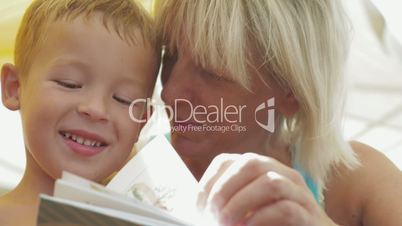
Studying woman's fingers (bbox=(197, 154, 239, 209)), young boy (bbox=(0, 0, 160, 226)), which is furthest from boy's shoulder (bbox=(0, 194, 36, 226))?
woman's fingers (bbox=(197, 154, 239, 209))

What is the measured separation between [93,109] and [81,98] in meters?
0.04

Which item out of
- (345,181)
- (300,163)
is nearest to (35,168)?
(300,163)

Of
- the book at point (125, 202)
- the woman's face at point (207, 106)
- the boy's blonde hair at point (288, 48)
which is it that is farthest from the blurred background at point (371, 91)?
the book at point (125, 202)

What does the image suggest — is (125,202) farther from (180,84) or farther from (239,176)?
(180,84)

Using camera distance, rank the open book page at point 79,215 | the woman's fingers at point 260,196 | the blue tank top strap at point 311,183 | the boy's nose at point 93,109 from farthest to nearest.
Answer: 1. the blue tank top strap at point 311,183
2. the boy's nose at point 93,109
3. the woman's fingers at point 260,196
4. the open book page at point 79,215

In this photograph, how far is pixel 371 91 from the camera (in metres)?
2.06

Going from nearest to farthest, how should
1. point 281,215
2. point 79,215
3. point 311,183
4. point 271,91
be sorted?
point 79,215
point 281,215
point 271,91
point 311,183

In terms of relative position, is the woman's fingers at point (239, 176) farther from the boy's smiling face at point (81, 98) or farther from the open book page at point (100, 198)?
the boy's smiling face at point (81, 98)

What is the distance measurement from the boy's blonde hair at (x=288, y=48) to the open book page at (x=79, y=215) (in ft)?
1.99

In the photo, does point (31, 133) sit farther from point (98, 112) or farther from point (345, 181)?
point (345, 181)

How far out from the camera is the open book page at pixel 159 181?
903 mm

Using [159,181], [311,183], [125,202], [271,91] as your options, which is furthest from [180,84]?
[125,202]

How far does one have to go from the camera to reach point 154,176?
97cm

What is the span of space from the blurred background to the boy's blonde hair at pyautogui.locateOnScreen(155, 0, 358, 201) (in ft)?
1.41
